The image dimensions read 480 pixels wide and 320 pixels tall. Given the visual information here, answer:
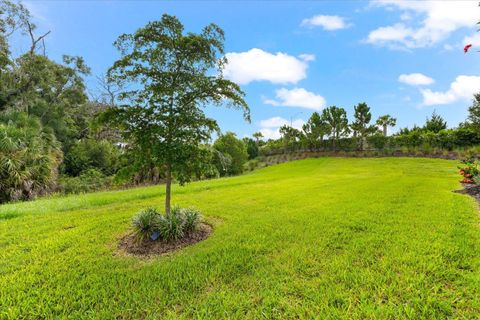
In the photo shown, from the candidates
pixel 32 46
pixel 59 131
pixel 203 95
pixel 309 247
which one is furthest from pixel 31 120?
pixel 309 247

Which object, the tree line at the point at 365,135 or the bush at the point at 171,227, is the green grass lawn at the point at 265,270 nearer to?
the bush at the point at 171,227

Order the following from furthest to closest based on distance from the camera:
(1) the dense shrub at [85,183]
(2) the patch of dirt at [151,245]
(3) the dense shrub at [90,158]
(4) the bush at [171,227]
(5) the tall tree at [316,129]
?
(5) the tall tree at [316,129] < (3) the dense shrub at [90,158] < (1) the dense shrub at [85,183] < (4) the bush at [171,227] < (2) the patch of dirt at [151,245]

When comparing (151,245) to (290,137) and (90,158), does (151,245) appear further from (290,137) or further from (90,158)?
(290,137)

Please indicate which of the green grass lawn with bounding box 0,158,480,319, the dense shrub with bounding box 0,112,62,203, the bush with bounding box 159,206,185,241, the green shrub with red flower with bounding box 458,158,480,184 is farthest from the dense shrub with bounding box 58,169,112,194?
the green shrub with red flower with bounding box 458,158,480,184

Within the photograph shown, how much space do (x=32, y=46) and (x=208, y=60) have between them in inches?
840

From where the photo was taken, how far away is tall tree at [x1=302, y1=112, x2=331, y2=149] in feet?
91.2

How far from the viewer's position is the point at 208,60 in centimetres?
445

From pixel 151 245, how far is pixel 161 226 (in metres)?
0.37

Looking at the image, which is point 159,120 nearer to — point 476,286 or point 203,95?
point 203,95

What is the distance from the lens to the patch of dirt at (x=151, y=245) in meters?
3.96

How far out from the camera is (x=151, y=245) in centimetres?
417

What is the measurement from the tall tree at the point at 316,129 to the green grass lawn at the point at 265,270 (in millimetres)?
23109

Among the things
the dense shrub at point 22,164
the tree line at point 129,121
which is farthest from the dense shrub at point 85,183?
the dense shrub at point 22,164

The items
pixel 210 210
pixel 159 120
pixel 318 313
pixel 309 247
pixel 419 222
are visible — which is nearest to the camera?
pixel 318 313
